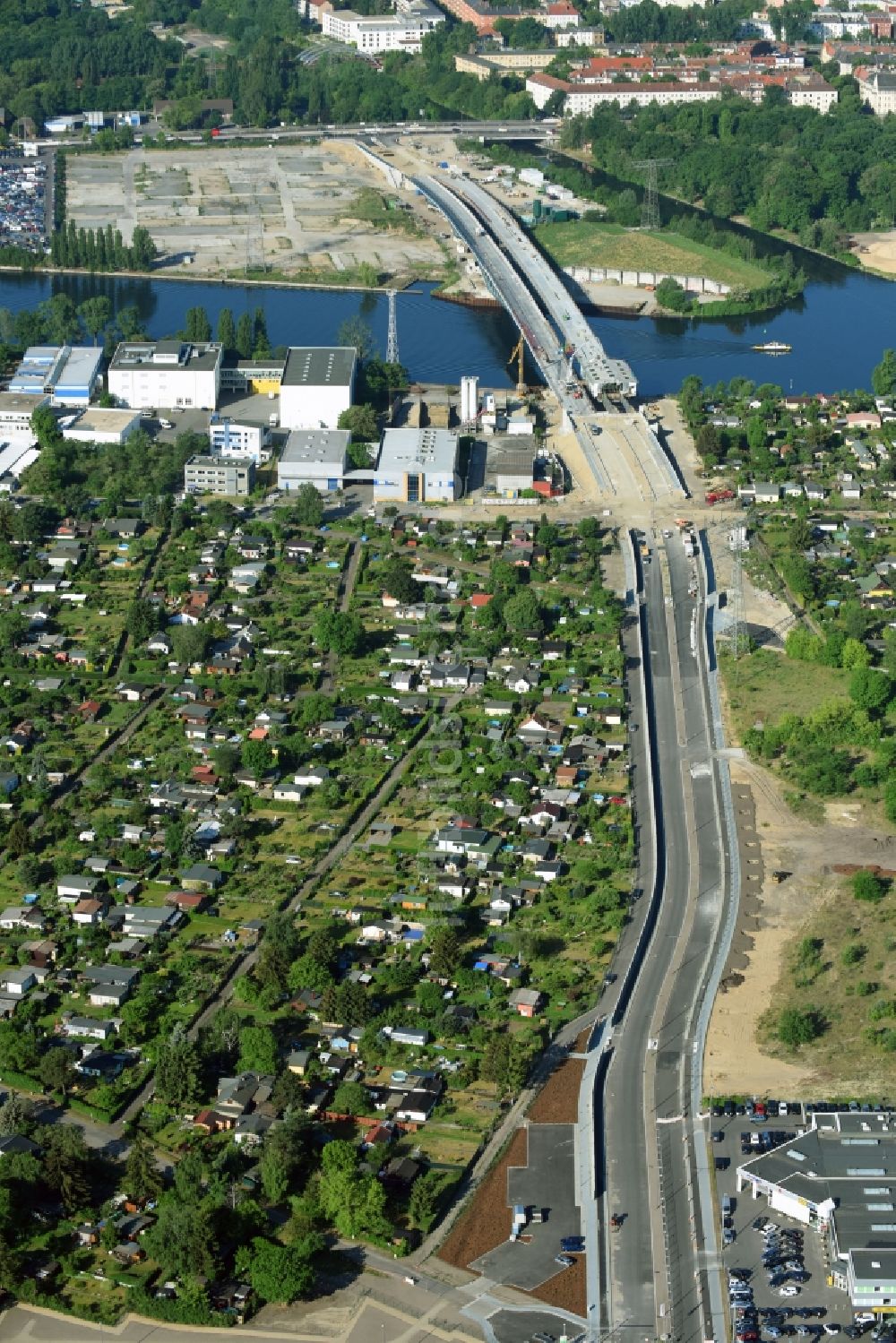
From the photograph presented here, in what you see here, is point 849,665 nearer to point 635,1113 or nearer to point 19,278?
point 635,1113

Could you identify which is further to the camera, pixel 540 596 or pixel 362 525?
pixel 362 525

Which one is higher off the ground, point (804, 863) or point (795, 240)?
point (795, 240)

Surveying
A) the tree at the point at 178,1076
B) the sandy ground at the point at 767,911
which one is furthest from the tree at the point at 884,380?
the tree at the point at 178,1076

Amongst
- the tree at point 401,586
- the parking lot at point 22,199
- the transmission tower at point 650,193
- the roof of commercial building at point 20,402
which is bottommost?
the tree at point 401,586

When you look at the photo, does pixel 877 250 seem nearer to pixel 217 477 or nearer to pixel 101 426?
pixel 101 426

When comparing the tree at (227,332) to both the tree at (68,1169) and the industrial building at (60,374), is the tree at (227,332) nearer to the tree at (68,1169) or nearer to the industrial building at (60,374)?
the industrial building at (60,374)

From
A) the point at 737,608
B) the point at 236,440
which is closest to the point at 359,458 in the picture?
the point at 236,440

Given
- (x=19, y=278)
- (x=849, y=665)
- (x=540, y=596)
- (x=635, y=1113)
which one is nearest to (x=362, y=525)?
(x=540, y=596)
